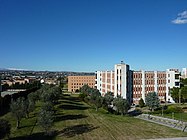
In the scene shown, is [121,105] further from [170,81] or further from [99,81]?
[99,81]

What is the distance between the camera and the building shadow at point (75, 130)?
38375 millimetres

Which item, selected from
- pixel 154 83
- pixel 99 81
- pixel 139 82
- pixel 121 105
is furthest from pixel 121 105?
pixel 99 81

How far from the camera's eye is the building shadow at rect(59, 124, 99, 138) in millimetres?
38375

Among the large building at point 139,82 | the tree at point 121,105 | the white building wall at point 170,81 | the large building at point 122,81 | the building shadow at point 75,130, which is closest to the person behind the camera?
the building shadow at point 75,130

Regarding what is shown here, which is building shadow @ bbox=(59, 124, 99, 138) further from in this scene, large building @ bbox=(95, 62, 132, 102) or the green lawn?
A: large building @ bbox=(95, 62, 132, 102)

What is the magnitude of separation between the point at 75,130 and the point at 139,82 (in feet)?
189

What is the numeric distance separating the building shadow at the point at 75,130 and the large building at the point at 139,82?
46.6 metres

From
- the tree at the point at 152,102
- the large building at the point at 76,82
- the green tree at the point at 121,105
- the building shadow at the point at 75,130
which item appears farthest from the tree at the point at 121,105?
the large building at the point at 76,82

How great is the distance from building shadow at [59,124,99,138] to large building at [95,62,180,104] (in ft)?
153

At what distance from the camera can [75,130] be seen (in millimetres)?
40844

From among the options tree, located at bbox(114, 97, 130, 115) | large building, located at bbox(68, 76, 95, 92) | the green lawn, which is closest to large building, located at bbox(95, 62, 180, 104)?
tree, located at bbox(114, 97, 130, 115)

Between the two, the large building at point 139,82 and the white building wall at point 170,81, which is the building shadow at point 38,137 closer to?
the large building at point 139,82

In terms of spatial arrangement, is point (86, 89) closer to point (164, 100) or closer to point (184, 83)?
point (164, 100)

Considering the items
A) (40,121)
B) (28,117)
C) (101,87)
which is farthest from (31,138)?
(101,87)
